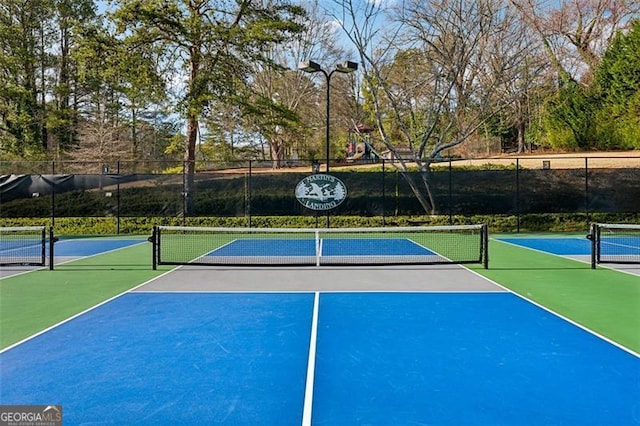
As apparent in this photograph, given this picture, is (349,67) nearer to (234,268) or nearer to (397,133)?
(234,268)

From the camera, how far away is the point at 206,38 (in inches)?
757

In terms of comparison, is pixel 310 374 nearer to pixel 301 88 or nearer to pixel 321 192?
pixel 321 192

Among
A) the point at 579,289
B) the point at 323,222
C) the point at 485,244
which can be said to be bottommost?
the point at 579,289

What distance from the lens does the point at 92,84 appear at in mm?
29828

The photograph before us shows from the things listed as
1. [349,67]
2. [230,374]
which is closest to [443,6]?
[349,67]

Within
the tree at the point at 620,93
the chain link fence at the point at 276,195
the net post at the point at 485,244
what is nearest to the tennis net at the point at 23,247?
the chain link fence at the point at 276,195

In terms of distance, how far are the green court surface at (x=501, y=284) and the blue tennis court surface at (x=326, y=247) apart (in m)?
2.28

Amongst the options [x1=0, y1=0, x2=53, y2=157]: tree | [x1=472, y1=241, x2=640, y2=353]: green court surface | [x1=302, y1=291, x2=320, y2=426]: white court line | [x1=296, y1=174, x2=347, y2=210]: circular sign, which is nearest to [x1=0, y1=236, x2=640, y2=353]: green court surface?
[x1=472, y1=241, x2=640, y2=353]: green court surface

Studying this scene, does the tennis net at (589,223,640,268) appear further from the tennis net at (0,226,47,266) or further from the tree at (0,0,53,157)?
the tree at (0,0,53,157)

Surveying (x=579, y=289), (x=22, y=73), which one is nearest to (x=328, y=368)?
(x=579, y=289)

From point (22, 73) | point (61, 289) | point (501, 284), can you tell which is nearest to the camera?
point (61, 289)

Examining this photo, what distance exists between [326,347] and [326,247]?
8584mm

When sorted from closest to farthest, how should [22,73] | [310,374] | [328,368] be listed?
[310,374] → [328,368] → [22,73]

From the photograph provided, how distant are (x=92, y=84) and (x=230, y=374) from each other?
30.8 metres
